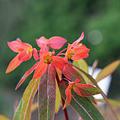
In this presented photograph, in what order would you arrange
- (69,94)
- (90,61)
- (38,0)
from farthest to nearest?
(38,0)
(90,61)
(69,94)

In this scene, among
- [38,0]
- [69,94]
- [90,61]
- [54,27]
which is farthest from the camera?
[38,0]

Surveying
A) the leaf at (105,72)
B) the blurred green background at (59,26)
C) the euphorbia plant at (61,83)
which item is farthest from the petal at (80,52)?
the blurred green background at (59,26)

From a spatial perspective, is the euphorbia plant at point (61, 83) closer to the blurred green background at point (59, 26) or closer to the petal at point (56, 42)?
the petal at point (56, 42)

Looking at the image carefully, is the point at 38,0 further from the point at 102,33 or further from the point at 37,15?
the point at 102,33

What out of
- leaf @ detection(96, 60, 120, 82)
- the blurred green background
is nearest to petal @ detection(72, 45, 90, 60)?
leaf @ detection(96, 60, 120, 82)

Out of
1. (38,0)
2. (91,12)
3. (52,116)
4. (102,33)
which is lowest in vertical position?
(52,116)

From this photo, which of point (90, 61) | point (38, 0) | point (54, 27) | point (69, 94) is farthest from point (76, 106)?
point (38, 0)
